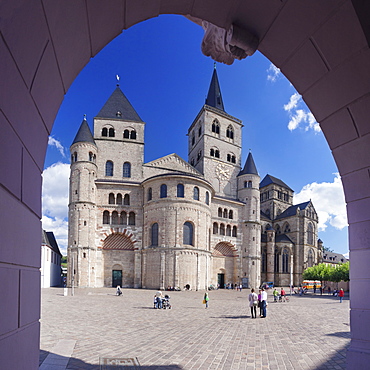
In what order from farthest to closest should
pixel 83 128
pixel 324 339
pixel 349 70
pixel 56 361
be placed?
pixel 83 128
pixel 324 339
pixel 56 361
pixel 349 70

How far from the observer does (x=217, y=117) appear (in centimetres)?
6166

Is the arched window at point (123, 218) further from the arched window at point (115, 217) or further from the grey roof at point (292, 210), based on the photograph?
the grey roof at point (292, 210)

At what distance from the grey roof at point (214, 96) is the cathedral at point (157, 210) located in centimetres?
706

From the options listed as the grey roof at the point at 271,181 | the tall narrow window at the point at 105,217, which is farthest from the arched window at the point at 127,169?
the grey roof at the point at 271,181

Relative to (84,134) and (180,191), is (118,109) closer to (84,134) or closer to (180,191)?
(84,134)

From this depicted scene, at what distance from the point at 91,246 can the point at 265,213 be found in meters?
Answer: 52.1

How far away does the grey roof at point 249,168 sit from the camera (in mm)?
57556

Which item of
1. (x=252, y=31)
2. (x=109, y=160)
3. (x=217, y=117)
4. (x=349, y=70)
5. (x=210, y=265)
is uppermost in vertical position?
(x=217, y=117)

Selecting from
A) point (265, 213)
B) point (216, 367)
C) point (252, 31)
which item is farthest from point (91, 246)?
point (265, 213)

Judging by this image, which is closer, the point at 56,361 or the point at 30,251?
the point at 30,251

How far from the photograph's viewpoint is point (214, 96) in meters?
69.2

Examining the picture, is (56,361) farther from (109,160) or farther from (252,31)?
(109,160)

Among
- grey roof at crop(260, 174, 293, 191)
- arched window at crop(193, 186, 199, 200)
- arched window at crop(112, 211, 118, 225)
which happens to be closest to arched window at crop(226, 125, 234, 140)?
arched window at crop(193, 186, 199, 200)

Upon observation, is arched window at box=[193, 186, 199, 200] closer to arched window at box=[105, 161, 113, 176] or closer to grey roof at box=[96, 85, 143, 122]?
arched window at box=[105, 161, 113, 176]
